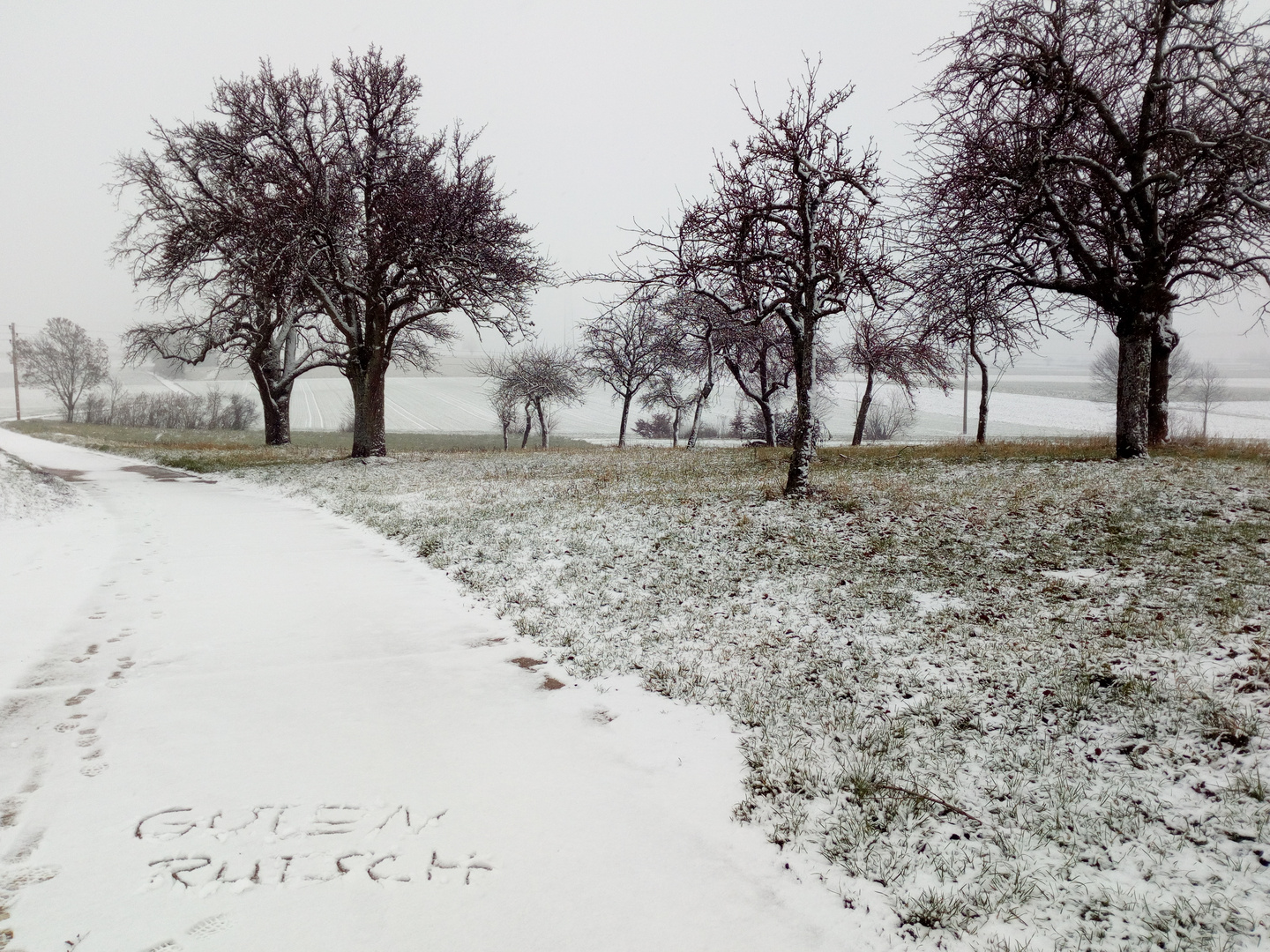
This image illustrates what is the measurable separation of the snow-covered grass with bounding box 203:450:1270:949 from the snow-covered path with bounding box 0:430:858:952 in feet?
1.62

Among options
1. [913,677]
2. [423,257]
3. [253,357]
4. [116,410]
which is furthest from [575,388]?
[116,410]

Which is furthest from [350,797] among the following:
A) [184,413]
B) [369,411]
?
[184,413]

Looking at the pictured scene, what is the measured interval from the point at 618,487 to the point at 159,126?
64.2ft

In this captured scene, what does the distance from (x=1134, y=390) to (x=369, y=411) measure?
2138 centimetres

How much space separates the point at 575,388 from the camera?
45.1 metres

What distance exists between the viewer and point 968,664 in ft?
17.2

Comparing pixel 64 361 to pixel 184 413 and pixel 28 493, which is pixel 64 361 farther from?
pixel 28 493

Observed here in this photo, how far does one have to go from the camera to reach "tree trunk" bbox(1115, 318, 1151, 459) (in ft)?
47.8

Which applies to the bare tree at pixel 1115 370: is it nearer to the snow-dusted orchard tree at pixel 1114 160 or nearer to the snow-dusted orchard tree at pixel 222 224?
the snow-dusted orchard tree at pixel 1114 160

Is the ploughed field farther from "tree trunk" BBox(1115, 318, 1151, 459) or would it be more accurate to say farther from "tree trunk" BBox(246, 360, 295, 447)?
"tree trunk" BBox(246, 360, 295, 447)

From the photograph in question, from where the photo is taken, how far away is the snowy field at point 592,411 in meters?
68.4

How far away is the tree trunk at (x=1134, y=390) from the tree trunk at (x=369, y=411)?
20619 mm

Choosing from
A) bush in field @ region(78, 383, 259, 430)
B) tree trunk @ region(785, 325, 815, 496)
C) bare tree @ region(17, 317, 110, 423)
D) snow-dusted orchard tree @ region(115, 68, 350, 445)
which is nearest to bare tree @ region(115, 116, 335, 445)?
snow-dusted orchard tree @ region(115, 68, 350, 445)

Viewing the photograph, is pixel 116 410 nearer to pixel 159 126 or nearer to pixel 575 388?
pixel 575 388
